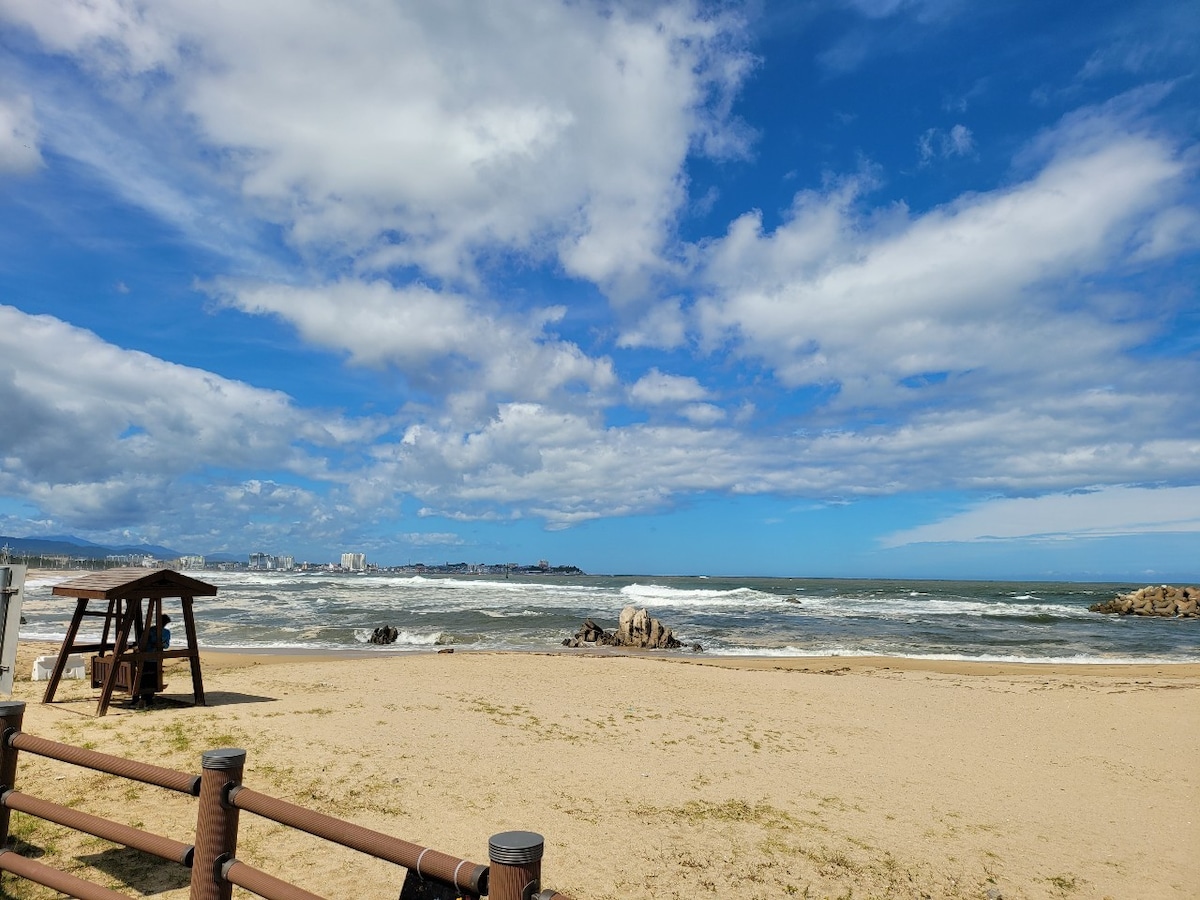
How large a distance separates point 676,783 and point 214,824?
20.2 ft

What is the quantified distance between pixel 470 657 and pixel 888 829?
1429 centimetres

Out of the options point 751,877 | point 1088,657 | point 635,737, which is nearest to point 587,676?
point 635,737

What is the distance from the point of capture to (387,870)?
237 inches

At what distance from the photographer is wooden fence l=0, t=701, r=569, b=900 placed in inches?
105

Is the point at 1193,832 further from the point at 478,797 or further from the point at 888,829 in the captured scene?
the point at 478,797

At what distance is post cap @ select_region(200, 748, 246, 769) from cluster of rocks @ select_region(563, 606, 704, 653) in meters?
26.1

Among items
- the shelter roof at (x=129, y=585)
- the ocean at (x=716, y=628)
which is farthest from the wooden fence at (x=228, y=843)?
the ocean at (x=716, y=628)

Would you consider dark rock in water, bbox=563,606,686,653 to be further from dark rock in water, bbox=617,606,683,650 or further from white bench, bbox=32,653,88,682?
white bench, bbox=32,653,88,682

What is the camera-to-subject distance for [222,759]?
11.9 ft

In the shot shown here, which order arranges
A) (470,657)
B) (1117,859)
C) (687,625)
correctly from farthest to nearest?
(687,625)
(470,657)
(1117,859)

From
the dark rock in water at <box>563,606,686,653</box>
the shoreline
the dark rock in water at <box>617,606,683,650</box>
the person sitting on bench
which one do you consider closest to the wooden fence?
the person sitting on bench

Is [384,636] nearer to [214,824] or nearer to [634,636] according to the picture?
[634,636]

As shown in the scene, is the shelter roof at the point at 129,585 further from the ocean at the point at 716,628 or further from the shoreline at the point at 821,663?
the ocean at the point at 716,628

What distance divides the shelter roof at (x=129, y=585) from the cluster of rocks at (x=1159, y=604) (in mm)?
67412
